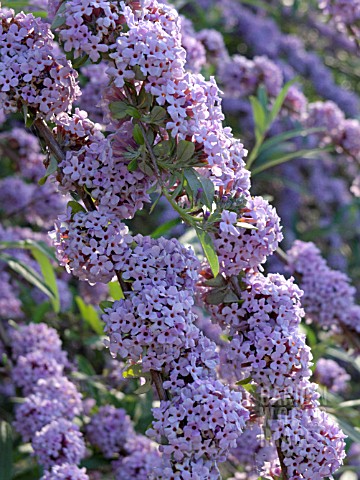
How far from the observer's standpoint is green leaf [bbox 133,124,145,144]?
63.2 inches

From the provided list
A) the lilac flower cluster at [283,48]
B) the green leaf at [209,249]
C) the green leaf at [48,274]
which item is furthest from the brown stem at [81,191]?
the lilac flower cluster at [283,48]

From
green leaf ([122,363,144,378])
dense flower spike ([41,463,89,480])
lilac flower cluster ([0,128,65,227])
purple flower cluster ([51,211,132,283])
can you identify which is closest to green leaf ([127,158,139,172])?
purple flower cluster ([51,211,132,283])

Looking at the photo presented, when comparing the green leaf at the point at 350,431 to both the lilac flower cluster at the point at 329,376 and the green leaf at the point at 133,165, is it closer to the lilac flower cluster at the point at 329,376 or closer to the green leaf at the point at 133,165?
the lilac flower cluster at the point at 329,376

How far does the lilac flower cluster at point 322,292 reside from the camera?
8.21 feet

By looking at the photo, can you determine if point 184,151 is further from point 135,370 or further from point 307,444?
point 307,444

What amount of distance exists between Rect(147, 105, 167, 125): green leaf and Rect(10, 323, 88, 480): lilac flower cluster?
0.89m

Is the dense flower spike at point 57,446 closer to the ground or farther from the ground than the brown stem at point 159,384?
farther from the ground

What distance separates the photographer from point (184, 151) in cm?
159

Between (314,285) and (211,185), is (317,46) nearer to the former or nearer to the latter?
(314,285)

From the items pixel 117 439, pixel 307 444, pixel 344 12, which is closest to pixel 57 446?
pixel 117 439

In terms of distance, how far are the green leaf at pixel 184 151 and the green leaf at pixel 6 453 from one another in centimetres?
133

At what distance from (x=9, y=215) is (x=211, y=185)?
6.68 feet

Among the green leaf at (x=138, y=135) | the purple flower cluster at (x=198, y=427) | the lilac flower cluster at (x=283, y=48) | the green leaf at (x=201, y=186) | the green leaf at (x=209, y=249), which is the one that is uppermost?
the lilac flower cluster at (x=283, y=48)

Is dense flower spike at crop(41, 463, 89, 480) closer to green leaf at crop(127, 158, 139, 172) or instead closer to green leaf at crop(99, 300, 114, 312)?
green leaf at crop(99, 300, 114, 312)
